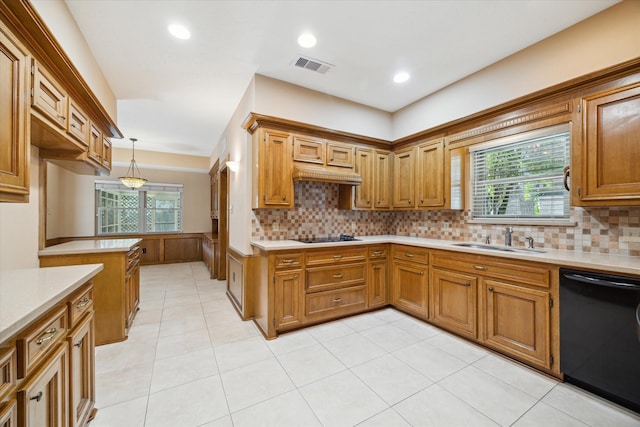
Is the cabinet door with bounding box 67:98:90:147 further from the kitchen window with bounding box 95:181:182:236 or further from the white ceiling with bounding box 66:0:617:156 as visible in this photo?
the kitchen window with bounding box 95:181:182:236

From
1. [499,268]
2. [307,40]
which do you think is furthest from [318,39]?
[499,268]

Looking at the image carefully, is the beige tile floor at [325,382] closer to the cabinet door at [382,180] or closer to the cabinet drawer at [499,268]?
the cabinet drawer at [499,268]

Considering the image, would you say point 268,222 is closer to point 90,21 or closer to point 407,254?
point 407,254

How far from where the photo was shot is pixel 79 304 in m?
1.47

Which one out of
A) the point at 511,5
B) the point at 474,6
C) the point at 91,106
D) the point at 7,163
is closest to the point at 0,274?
the point at 7,163

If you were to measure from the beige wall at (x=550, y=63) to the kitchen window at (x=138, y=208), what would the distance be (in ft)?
22.0

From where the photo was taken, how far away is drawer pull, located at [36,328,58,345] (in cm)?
109

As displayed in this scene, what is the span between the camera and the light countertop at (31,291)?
92 cm

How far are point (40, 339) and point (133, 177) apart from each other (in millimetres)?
5402

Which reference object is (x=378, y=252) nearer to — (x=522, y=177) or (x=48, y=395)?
(x=522, y=177)

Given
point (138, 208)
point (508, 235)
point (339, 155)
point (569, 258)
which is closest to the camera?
point (569, 258)

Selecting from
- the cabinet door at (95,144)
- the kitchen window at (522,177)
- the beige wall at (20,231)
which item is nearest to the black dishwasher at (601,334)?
the kitchen window at (522,177)

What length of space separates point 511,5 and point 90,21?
3.51m

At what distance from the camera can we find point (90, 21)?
225 cm
